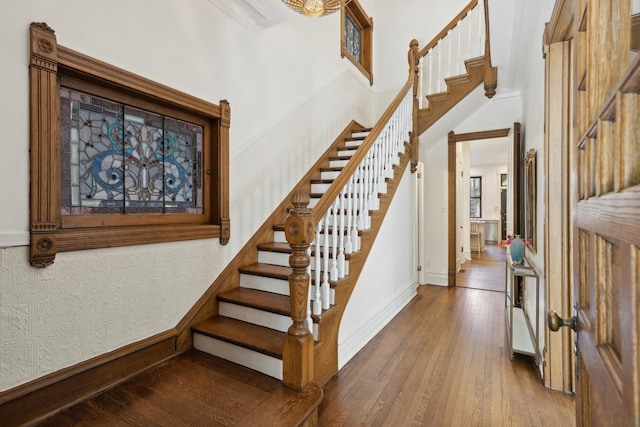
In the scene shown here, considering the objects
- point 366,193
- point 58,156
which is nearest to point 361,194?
point 366,193

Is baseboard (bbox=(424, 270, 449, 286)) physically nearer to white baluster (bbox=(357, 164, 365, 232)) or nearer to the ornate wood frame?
white baluster (bbox=(357, 164, 365, 232))

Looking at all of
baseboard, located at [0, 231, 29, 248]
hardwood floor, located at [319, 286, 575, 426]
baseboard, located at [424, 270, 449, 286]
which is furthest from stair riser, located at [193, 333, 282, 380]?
baseboard, located at [424, 270, 449, 286]

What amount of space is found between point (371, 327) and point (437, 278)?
239cm

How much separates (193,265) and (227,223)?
44cm

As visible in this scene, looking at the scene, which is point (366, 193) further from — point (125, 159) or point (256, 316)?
point (125, 159)

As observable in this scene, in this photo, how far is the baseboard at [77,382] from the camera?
60.1 inches

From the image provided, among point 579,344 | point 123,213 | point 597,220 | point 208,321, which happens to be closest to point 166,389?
point 208,321

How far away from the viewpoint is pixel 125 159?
2.05m

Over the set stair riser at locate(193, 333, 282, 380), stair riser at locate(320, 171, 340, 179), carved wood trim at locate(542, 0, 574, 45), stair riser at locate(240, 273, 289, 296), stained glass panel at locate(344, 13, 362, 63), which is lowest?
stair riser at locate(193, 333, 282, 380)

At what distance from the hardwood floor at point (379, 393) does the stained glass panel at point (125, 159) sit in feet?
3.74

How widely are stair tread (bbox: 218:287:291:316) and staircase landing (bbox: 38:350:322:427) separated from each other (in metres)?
0.43

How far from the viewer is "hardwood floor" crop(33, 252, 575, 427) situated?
5.50ft

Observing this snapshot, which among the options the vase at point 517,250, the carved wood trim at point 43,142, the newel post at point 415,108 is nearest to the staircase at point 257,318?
the carved wood trim at point 43,142

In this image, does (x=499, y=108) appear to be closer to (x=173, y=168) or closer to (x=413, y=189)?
(x=413, y=189)
